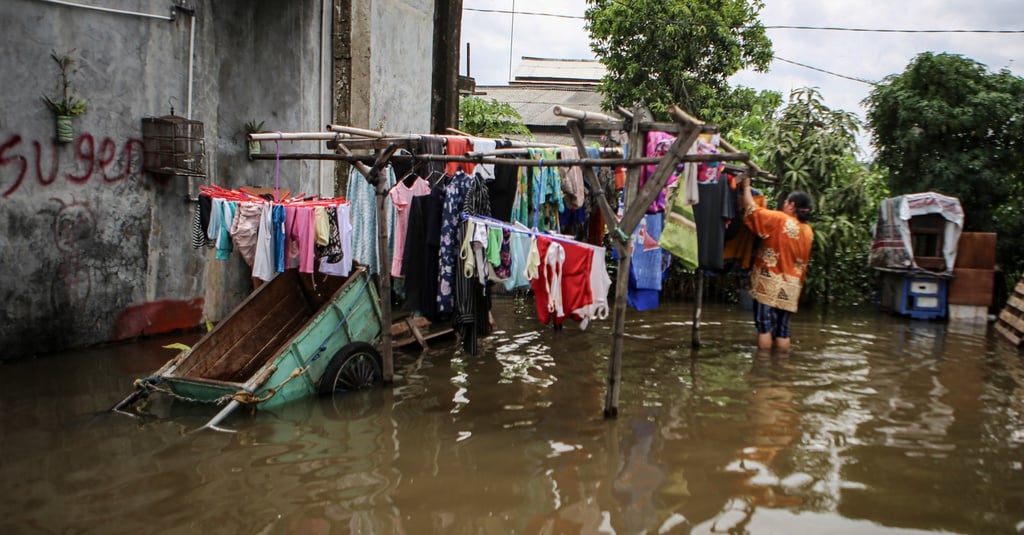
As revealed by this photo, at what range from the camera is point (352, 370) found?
7.12m

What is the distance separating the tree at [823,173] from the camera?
12.5 m

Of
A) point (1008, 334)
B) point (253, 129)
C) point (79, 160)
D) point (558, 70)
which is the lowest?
point (1008, 334)

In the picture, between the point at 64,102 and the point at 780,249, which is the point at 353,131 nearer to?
A: the point at 64,102

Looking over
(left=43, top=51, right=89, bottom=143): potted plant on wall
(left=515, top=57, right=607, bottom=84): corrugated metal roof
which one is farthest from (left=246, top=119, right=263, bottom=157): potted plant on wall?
(left=515, top=57, right=607, bottom=84): corrugated metal roof

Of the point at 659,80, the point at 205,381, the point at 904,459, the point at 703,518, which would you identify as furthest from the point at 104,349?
the point at 659,80

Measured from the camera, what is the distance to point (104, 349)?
344 inches

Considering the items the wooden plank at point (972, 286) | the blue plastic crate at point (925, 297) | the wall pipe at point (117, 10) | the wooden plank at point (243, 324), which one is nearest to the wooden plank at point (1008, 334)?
the wooden plank at point (972, 286)

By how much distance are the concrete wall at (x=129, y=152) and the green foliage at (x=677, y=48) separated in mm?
9466

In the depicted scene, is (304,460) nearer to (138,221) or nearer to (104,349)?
(104,349)

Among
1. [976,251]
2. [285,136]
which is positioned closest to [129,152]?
[285,136]

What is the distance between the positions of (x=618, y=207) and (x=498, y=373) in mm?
2235

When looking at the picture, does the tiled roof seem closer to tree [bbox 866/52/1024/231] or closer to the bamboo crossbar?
tree [bbox 866/52/1024/231]

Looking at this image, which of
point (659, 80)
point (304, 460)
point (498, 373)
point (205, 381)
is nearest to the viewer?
point (304, 460)

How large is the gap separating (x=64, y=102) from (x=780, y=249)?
298 inches
